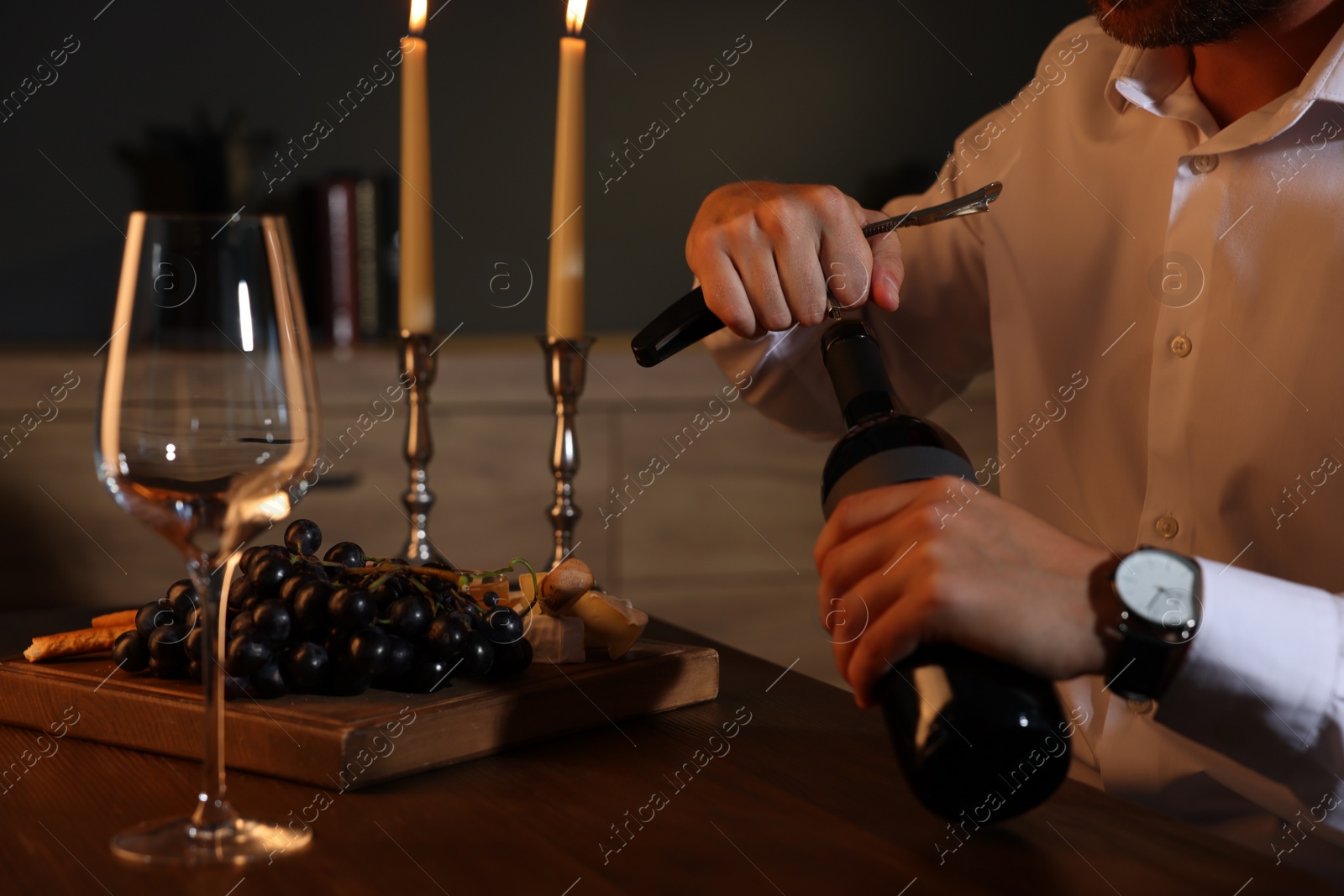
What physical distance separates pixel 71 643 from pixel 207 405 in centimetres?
32

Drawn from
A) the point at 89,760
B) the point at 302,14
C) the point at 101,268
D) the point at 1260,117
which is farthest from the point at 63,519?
the point at 1260,117

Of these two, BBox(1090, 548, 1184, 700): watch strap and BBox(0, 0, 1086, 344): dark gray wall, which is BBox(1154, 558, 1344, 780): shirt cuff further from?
BBox(0, 0, 1086, 344): dark gray wall

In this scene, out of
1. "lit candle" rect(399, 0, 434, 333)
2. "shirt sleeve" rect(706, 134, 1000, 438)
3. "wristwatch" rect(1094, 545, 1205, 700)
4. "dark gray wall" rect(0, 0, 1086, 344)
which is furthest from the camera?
"dark gray wall" rect(0, 0, 1086, 344)

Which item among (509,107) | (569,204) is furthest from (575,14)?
(509,107)

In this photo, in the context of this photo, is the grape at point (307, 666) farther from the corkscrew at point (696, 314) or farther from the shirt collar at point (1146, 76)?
the shirt collar at point (1146, 76)

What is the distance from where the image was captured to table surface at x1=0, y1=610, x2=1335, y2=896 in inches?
17.6

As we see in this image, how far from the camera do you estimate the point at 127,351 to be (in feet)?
1.45

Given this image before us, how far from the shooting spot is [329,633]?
0.62 metres

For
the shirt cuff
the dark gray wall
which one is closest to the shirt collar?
the shirt cuff

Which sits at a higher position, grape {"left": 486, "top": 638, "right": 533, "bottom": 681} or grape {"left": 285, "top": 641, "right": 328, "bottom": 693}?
grape {"left": 285, "top": 641, "right": 328, "bottom": 693}

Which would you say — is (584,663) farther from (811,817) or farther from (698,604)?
(698,604)

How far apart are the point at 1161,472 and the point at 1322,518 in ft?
0.41

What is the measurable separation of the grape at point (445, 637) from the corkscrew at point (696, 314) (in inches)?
7.9

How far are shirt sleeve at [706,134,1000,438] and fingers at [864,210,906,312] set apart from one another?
0.24 m
